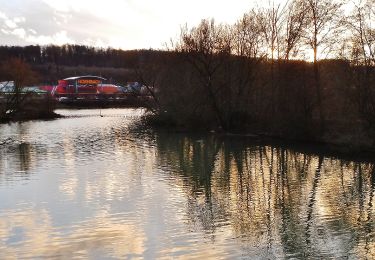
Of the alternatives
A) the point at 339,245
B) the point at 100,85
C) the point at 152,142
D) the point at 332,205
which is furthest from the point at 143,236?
the point at 100,85

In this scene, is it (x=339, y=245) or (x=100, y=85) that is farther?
(x=100, y=85)

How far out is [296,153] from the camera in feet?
99.9

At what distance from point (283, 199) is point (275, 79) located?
2464 centimetres

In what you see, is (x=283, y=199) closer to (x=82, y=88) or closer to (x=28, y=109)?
(x=28, y=109)

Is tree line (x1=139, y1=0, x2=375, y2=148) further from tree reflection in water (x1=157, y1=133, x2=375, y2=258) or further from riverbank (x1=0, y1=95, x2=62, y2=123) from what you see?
riverbank (x1=0, y1=95, x2=62, y2=123)

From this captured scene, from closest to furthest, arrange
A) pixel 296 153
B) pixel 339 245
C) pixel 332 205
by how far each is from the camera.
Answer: pixel 339 245 < pixel 332 205 < pixel 296 153

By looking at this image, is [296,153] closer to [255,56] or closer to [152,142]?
[152,142]

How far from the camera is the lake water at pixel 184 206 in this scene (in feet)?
39.6

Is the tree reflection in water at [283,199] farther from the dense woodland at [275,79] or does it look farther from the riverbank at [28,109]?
the riverbank at [28,109]

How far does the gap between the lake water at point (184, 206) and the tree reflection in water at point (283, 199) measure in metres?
0.04

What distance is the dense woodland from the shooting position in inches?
1216

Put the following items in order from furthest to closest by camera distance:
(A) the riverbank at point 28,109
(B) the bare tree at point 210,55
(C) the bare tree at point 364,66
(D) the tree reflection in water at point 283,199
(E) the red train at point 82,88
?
(E) the red train at point 82,88, (A) the riverbank at point 28,109, (B) the bare tree at point 210,55, (C) the bare tree at point 364,66, (D) the tree reflection in water at point 283,199

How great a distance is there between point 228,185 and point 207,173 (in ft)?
9.91

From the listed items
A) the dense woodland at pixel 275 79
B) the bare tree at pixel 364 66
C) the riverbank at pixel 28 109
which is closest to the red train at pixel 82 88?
the riverbank at pixel 28 109
